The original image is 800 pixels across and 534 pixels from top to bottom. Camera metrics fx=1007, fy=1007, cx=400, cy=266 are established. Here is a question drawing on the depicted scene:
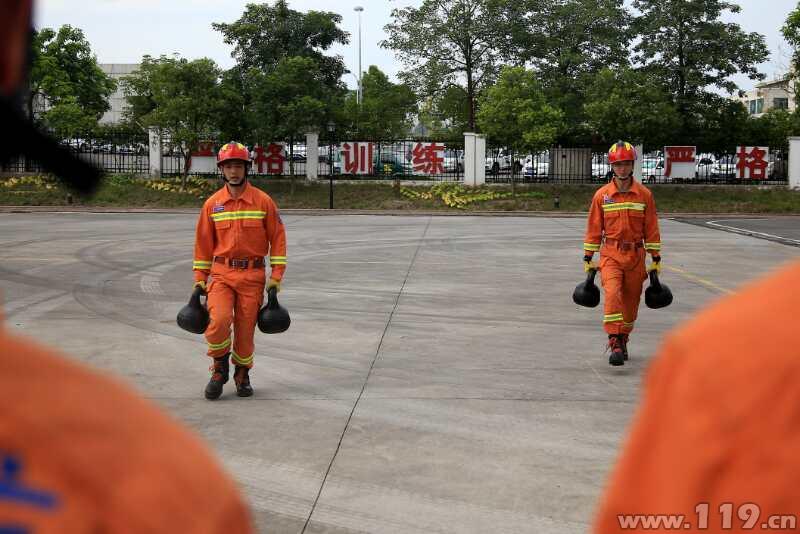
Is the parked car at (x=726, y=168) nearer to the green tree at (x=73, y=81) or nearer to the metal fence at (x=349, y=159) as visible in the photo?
the metal fence at (x=349, y=159)

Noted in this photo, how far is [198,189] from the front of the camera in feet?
125

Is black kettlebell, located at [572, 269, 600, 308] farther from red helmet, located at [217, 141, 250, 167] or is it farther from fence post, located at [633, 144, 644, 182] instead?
fence post, located at [633, 144, 644, 182]

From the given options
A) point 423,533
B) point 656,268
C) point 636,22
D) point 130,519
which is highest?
point 636,22

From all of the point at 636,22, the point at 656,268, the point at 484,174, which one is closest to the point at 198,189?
the point at 484,174

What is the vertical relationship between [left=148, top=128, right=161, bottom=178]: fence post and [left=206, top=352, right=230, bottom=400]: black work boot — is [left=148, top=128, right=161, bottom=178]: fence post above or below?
above

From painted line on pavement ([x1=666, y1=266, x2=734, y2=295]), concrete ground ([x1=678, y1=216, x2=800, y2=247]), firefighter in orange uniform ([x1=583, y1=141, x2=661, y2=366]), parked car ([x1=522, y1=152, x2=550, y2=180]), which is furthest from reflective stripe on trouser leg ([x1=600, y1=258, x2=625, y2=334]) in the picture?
parked car ([x1=522, y1=152, x2=550, y2=180])

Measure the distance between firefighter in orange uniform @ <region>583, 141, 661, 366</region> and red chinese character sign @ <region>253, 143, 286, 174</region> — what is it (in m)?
31.5

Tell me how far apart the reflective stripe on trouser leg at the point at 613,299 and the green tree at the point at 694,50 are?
32.8 metres

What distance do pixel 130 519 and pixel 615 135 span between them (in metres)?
39.1

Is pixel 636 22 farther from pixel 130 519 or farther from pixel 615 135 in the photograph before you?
pixel 130 519

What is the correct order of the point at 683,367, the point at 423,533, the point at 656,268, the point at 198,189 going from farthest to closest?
the point at 198,189, the point at 656,268, the point at 423,533, the point at 683,367

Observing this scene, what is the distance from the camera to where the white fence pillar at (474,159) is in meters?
40.1

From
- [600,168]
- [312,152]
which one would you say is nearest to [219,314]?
[312,152]

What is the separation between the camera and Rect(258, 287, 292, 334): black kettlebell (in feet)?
24.5
